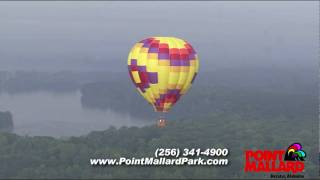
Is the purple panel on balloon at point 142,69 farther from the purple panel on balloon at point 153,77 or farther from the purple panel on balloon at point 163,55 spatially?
the purple panel on balloon at point 163,55

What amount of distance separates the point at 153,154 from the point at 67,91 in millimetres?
122636

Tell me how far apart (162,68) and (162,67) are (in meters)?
0.08

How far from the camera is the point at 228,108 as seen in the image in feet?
396

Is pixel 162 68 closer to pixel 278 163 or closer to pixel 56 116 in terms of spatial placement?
pixel 278 163

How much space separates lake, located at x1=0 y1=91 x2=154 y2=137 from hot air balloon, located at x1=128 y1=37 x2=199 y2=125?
55967mm

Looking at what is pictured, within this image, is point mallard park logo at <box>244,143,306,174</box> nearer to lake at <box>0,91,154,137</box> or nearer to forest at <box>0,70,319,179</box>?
forest at <box>0,70,319,179</box>

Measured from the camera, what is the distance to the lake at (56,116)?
10938 centimetres

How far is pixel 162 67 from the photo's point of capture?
154 ft

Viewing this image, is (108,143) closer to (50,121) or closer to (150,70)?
(150,70)

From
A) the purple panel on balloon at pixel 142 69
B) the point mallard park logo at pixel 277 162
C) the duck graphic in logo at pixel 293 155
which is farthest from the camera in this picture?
the duck graphic in logo at pixel 293 155

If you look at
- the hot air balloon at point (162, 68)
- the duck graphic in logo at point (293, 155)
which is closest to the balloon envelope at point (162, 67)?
the hot air balloon at point (162, 68)

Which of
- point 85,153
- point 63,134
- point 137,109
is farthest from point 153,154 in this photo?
point 137,109

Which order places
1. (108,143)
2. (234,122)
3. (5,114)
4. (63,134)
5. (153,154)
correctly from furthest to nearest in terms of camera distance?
(5,114)
(63,134)
(234,122)
(108,143)
(153,154)

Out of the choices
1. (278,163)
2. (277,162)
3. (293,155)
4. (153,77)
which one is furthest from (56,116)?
(278,163)
